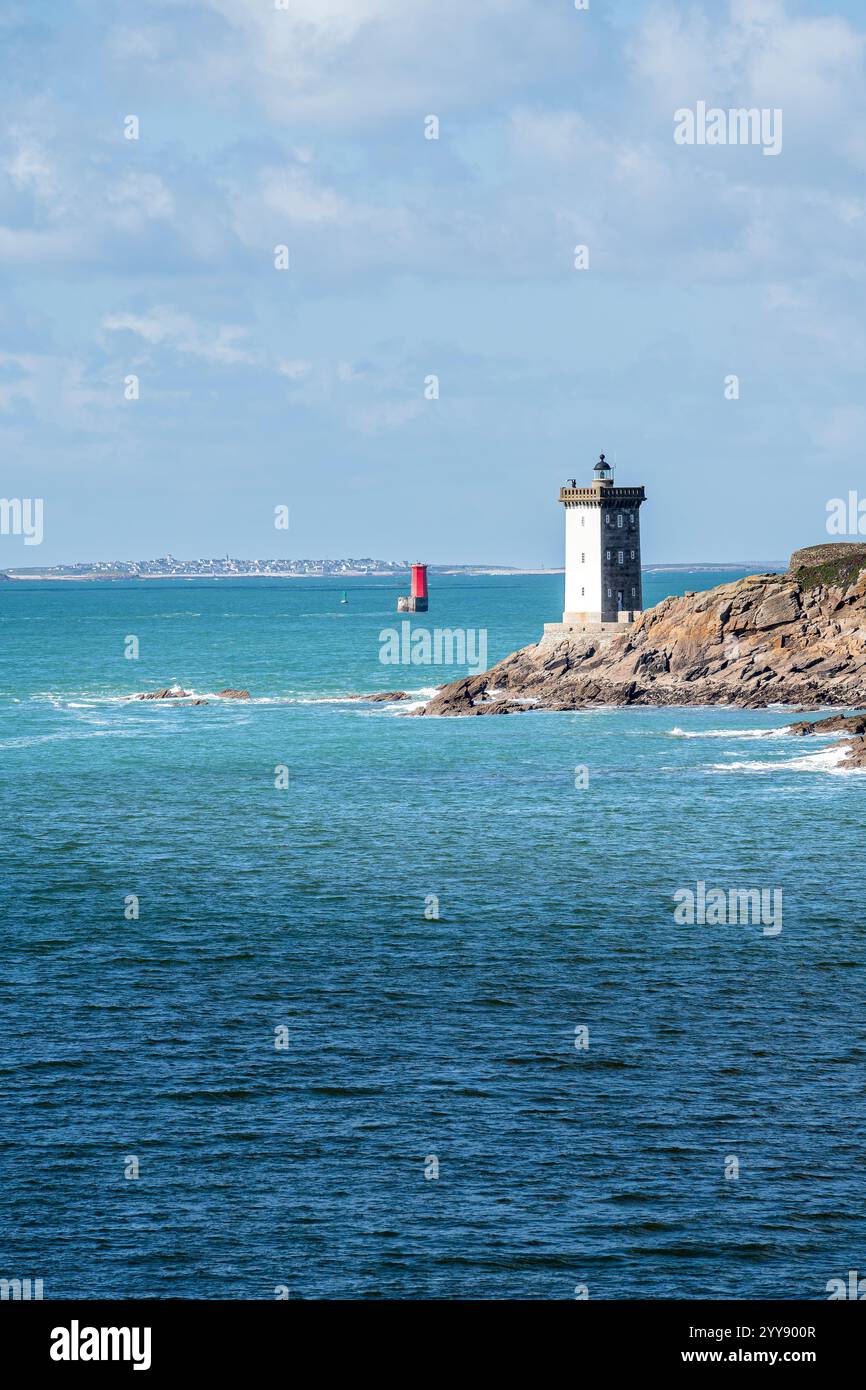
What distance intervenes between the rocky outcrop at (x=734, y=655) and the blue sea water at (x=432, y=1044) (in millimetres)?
31025

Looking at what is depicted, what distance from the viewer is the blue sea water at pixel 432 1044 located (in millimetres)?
27125

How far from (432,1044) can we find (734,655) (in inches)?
3089

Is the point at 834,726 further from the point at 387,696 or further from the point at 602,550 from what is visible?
the point at 387,696

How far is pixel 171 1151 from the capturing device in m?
31.0

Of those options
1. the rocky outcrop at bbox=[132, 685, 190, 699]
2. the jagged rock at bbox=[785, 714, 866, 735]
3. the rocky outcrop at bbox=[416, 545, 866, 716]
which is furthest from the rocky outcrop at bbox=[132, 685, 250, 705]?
the jagged rock at bbox=[785, 714, 866, 735]

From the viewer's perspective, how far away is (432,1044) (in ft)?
122

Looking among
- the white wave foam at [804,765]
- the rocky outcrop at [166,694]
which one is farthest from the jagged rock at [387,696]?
the white wave foam at [804,765]

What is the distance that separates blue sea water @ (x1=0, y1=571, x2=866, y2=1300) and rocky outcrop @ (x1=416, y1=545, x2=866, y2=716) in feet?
102

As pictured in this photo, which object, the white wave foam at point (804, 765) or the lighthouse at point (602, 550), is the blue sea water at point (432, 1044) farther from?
the lighthouse at point (602, 550)

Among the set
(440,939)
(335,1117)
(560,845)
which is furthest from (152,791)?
(335,1117)

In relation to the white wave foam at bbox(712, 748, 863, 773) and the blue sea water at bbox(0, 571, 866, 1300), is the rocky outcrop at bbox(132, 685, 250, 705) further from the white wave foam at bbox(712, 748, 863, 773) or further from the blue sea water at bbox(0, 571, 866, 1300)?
the white wave foam at bbox(712, 748, 863, 773)

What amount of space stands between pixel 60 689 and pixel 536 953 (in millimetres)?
102641

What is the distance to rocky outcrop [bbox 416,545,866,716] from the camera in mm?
107250
